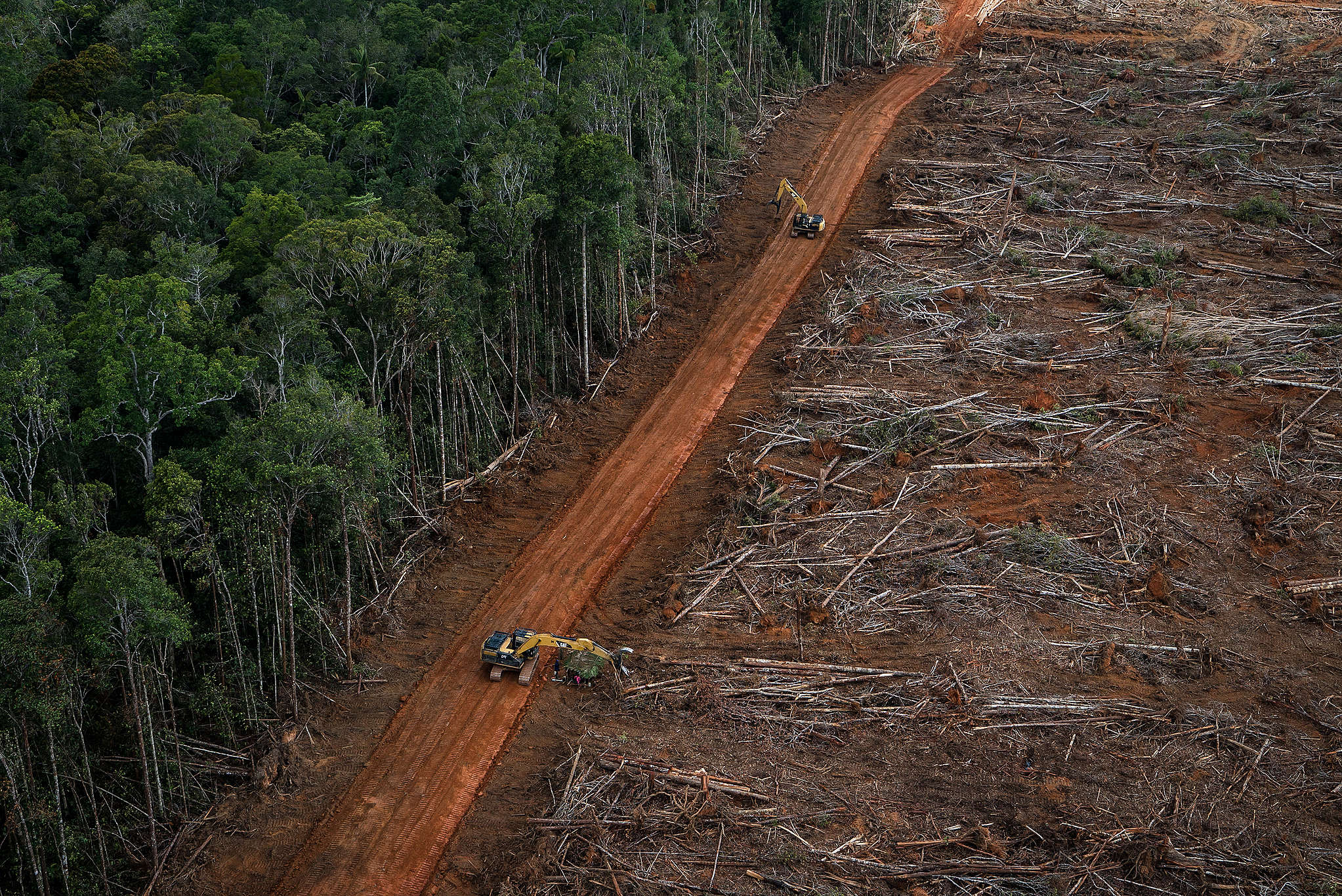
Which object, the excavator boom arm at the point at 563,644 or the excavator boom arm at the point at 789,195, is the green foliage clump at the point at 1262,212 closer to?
the excavator boom arm at the point at 789,195

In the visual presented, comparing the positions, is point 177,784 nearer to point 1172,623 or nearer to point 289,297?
point 289,297

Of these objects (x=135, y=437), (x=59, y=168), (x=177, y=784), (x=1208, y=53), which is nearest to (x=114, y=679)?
(x=177, y=784)

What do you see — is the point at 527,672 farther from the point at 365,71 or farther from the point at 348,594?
the point at 365,71

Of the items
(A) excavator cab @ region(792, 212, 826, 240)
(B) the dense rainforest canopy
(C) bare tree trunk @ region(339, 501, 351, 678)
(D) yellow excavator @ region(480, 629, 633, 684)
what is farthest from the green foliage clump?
(C) bare tree trunk @ region(339, 501, 351, 678)

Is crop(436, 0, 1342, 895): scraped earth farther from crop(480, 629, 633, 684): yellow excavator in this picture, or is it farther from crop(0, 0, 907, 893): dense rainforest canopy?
crop(0, 0, 907, 893): dense rainforest canopy

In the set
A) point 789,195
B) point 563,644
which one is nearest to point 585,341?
point 563,644

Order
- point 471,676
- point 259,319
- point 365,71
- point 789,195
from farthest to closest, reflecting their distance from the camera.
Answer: point 789,195 → point 365,71 → point 471,676 → point 259,319

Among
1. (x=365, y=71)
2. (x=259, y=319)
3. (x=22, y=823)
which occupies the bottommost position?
(x=22, y=823)

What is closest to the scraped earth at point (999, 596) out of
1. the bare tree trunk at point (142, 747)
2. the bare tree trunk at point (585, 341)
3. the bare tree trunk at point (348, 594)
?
the bare tree trunk at point (348, 594)
